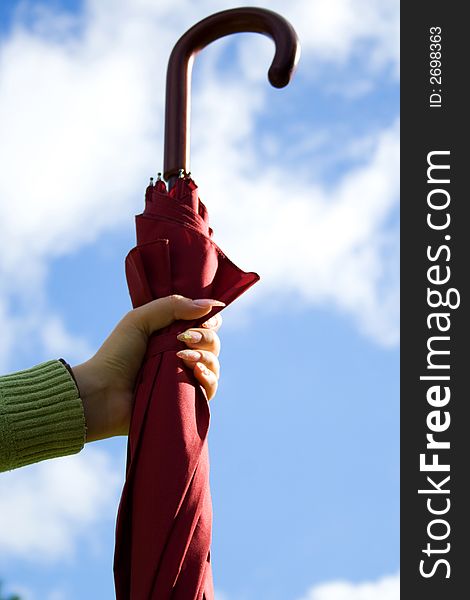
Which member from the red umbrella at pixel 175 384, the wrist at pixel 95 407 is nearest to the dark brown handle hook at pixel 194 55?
the red umbrella at pixel 175 384

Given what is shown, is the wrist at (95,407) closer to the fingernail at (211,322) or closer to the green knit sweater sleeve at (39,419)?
the green knit sweater sleeve at (39,419)

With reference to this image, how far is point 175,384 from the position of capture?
4.11 feet

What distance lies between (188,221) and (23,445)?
0.41 metres

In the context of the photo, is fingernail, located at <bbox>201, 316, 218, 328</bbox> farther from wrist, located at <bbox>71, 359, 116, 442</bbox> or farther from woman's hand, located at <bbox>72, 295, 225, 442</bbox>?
wrist, located at <bbox>71, 359, 116, 442</bbox>

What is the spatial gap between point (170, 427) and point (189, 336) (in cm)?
15

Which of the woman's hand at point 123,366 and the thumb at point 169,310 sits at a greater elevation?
the thumb at point 169,310

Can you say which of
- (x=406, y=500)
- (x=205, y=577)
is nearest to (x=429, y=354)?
(x=406, y=500)

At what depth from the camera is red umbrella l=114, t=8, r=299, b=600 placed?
1164 millimetres

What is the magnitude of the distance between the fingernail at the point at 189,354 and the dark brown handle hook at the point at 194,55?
0.29 meters

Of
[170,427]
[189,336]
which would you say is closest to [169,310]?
[189,336]

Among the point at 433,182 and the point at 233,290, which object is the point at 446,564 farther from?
the point at 233,290

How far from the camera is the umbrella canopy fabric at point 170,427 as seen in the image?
3.81 ft

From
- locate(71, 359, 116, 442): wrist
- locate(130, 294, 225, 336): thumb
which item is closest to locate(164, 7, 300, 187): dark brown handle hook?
locate(130, 294, 225, 336): thumb

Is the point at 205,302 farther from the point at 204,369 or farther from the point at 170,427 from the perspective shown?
the point at 170,427
